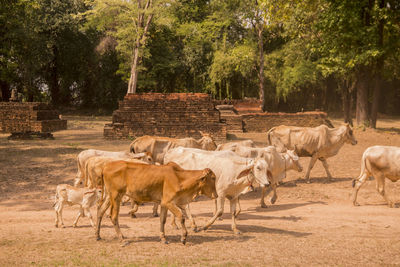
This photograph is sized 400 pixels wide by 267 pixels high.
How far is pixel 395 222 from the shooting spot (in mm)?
8609

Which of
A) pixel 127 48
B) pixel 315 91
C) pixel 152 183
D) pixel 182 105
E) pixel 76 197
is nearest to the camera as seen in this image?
pixel 152 183

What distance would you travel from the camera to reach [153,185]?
6.96m

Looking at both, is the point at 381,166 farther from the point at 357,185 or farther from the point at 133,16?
the point at 133,16

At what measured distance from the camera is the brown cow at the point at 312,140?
13.3 m

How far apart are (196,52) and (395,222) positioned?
33.9m

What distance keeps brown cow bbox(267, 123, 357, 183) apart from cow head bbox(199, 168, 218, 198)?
6.56 metres

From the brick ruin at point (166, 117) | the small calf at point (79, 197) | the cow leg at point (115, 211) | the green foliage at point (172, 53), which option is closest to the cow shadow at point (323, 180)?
the small calf at point (79, 197)

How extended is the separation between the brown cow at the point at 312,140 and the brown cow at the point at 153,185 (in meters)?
6.85

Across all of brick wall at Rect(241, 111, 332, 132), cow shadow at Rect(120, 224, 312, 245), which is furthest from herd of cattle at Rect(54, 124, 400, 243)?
brick wall at Rect(241, 111, 332, 132)

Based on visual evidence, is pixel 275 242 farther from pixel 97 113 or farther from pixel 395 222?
pixel 97 113

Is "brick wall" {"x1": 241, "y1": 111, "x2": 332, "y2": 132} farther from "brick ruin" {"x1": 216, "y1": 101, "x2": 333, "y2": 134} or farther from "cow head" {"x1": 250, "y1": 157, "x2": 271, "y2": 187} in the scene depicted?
"cow head" {"x1": 250, "y1": 157, "x2": 271, "y2": 187}

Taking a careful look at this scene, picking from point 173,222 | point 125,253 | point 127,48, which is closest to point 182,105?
point 173,222

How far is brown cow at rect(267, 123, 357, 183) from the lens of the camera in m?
13.3

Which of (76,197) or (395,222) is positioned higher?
(76,197)
